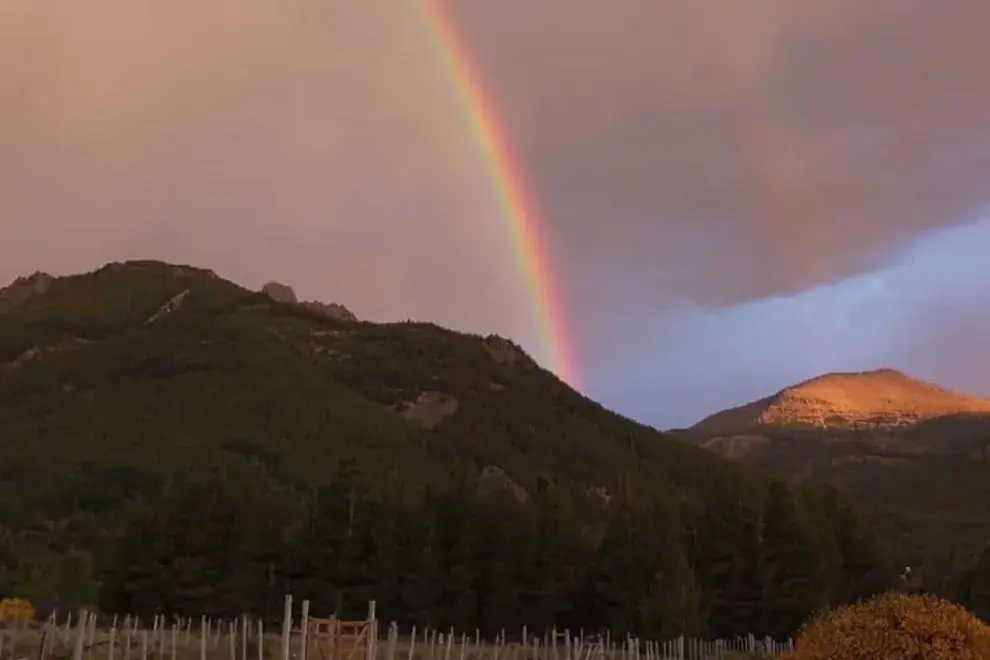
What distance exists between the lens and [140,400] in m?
165

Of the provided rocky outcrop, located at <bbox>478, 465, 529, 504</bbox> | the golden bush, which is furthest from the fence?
rocky outcrop, located at <bbox>478, 465, 529, 504</bbox>

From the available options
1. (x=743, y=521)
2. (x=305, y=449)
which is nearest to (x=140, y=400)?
(x=305, y=449)

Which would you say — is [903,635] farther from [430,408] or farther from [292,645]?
[430,408]

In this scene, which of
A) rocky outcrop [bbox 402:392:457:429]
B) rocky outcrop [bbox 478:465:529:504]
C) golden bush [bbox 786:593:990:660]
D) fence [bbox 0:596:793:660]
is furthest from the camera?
rocky outcrop [bbox 402:392:457:429]

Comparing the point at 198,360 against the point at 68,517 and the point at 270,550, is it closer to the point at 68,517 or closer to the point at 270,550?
the point at 68,517

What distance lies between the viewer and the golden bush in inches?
817

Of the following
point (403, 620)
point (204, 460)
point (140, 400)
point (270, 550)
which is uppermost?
point (140, 400)

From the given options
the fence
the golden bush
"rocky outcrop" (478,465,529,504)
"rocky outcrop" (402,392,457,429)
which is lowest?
the fence

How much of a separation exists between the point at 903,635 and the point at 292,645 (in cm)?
2440

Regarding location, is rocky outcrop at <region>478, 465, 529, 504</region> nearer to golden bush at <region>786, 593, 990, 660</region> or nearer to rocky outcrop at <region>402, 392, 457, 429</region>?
rocky outcrop at <region>402, 392, 457, 429</region>

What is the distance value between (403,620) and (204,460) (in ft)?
268

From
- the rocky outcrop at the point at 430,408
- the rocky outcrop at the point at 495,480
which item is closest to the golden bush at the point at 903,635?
the rocky outcrop at the point at 495,480

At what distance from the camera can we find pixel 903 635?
20.9m

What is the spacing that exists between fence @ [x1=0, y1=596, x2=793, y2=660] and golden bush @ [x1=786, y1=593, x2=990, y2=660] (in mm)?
8892
